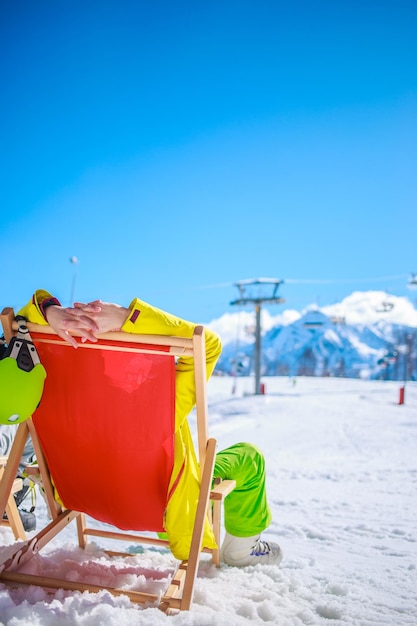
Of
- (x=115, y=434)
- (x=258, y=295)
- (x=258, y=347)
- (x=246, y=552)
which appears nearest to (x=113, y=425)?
(x=115, y=434)

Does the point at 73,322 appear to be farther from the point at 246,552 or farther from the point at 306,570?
the point at 306,570

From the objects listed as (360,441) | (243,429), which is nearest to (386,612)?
(360,441)

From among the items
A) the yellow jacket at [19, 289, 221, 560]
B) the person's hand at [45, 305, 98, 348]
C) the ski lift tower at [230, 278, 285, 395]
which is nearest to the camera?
the person's hand at [45, 305, 98, 348]

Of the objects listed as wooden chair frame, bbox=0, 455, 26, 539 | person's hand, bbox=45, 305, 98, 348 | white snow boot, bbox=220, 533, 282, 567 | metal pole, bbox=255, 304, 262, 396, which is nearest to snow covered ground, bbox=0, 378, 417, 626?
white snow boot, bbox=220, 533, 282, 567

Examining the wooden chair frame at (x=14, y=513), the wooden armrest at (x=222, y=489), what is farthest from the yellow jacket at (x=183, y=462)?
the wooden chair frame at (x=14, y=513)

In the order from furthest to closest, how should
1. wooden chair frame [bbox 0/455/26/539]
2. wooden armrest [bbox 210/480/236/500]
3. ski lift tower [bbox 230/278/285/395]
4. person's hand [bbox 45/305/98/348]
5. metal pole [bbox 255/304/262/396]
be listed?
ski lift tower [bbox 230/278/285/395] < metal pole [bbox 255/304/262/396] < wooden chair frame [bbox 0/455/26/539] < wooden armrest [bbox 210/480/236/500] < person's hand [bbox 45/305/98/348]

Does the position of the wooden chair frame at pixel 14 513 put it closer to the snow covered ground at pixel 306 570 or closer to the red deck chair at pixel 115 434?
the snow covered ground at pixel 306 570

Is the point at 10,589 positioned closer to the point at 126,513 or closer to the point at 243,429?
the point at 126,513

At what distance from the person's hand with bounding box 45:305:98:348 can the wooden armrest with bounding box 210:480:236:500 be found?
0.78 m

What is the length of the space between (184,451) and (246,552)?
2.49 feet

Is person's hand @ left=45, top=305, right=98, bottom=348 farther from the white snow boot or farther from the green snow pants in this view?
the white snow boot

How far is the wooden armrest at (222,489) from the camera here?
71.7 inches

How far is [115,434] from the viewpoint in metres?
1.73

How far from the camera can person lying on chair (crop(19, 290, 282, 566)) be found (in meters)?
1.58
